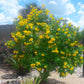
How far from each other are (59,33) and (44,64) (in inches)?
43.3

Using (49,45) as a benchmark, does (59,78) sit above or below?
below

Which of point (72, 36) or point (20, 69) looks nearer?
point (72, 36)

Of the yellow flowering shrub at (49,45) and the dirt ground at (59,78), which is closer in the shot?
the yellow flowering shrub at (49,45)

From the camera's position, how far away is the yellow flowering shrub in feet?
16.2

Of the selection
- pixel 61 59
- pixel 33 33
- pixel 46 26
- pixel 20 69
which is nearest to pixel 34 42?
pixel 33 33

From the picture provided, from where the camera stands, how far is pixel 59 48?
521 cm

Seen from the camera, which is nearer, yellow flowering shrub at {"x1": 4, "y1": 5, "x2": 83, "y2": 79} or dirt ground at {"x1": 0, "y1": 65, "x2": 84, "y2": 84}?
yellow flowering shrub at {"x1": 4, "y1": 5, "x2": 83, "y2": 79}

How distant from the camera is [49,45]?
16.2ft

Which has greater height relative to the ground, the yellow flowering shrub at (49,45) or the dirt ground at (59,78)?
the yellow flowering shrub at (49,45)

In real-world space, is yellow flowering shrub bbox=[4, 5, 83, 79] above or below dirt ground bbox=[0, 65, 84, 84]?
above

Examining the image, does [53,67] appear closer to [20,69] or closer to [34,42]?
[34,42]

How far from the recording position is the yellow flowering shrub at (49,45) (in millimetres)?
4949

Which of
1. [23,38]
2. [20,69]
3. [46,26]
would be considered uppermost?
[46,26]

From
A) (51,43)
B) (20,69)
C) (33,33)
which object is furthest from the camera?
(20,69)
